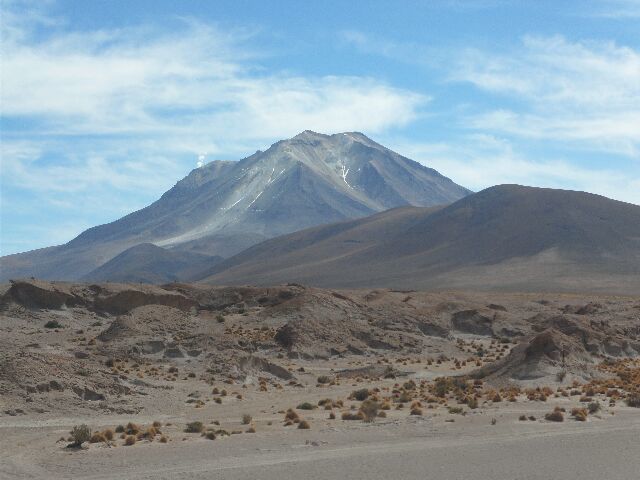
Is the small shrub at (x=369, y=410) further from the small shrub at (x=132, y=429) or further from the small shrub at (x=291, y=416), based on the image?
the small shrub at (x=132, y=429)

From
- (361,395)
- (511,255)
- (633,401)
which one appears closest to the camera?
(633,401)

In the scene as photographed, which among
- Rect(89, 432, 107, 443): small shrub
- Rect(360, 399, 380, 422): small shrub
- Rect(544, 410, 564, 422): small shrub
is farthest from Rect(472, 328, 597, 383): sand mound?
Rect(89, 432, 107, 443): small shrub

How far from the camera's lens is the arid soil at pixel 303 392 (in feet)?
67.2

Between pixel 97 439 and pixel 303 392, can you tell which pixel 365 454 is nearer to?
pixel 97 439

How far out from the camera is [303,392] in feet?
118

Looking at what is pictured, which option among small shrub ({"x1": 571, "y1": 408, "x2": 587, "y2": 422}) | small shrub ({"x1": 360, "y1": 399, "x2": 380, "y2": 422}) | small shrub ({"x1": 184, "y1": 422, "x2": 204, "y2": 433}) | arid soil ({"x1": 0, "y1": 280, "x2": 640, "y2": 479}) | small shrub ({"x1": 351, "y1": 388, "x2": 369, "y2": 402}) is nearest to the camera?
arid soil ({"x1": 0, "y1": 280, "x2": 640, "y2": 479})

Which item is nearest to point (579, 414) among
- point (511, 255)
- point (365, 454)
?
point (365, 454)

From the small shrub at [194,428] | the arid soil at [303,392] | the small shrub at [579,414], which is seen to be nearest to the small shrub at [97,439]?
the arid soil at [303,392]

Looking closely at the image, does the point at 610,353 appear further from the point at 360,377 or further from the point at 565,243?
the point at 565,243

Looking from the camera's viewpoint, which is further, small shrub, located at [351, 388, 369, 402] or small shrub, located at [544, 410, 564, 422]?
small shrub, located at [351, 388, 369, 402]

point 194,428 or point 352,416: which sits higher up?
point 194,428

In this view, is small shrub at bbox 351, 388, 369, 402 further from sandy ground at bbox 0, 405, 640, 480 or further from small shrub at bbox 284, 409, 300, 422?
sandy ground at bbox 0, 405, 640, 480

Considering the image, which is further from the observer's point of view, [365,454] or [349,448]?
[349,448]

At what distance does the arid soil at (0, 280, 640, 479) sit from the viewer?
20.5 metres
